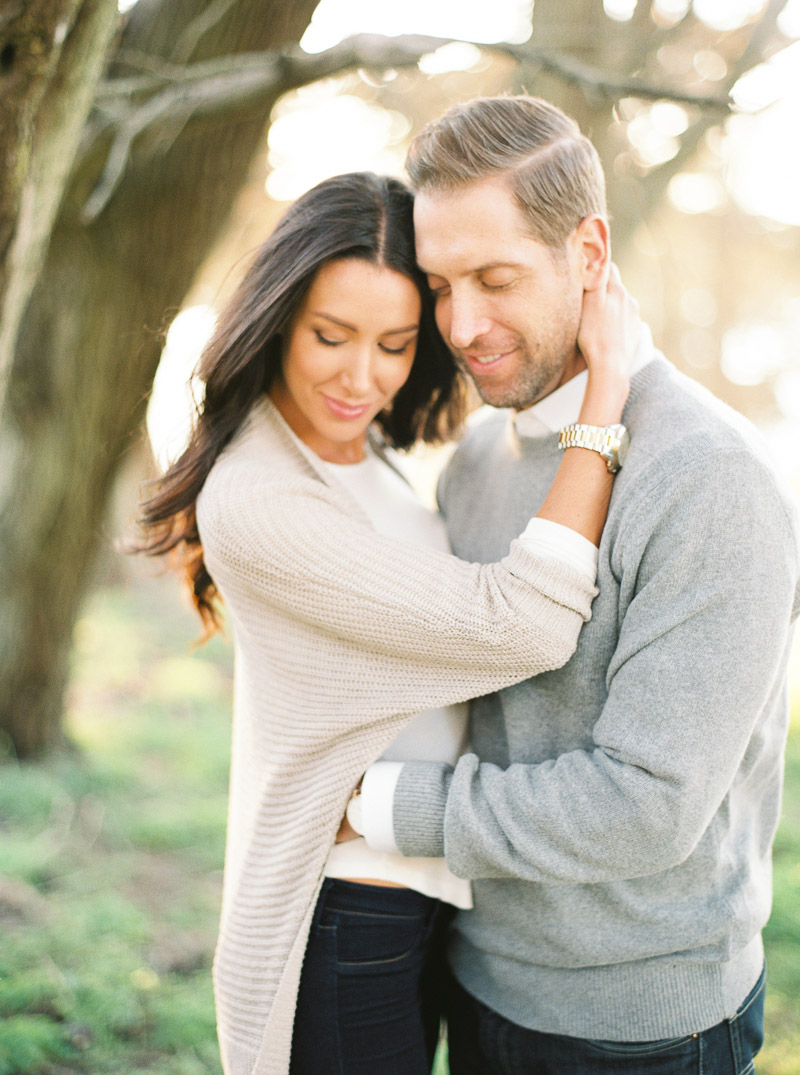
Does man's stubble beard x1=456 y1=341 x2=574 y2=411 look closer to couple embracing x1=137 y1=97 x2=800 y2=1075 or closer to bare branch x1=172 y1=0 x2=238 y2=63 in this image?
couple embracing x1=137 y1=97 x2=800 y2=1075

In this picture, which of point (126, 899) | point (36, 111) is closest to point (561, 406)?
point (36, 111)

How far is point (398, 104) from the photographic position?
4895 mm

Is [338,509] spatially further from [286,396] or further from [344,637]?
[286,396]

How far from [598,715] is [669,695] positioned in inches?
9.0

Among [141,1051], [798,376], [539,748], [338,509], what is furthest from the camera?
[798,376]

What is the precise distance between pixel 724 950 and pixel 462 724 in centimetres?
59

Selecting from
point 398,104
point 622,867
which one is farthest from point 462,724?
point 398,104

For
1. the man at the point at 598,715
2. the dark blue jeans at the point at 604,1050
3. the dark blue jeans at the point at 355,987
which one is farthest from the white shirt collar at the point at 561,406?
the dark blue jeans at the point at 604,1050

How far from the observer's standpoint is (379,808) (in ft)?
4.79

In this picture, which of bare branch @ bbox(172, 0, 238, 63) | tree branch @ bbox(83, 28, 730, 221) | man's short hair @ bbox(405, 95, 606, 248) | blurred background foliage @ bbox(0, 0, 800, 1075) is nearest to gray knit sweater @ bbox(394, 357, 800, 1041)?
man's short hair @ bbox(405, 95, 606, 248)

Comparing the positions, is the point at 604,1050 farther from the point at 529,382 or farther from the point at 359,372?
the point at 359,372

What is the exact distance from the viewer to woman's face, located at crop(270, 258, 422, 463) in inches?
68.0

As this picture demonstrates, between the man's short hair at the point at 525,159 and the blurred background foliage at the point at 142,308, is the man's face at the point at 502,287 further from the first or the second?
the blurred background foliage at the point at 142,308

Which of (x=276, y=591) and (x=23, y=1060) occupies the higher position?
(x=276, y=591)
